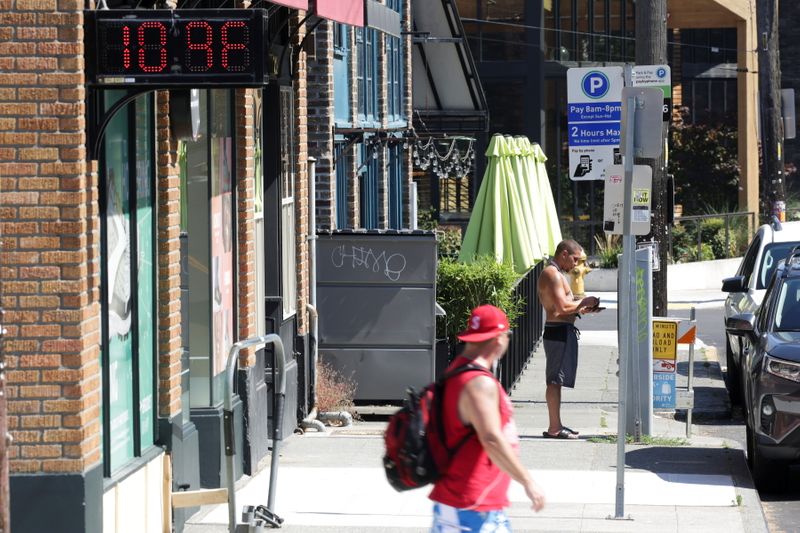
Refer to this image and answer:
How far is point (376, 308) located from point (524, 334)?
4073 millimetres

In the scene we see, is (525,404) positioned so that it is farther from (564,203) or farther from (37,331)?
(564,203)

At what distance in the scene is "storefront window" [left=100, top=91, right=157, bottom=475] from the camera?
303 inches

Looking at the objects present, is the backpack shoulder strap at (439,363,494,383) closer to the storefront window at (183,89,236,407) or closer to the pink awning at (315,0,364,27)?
the storefront window at (183,89,236,407)

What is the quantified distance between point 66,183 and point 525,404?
30.0 feet

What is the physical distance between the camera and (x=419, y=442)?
5863 millimetres

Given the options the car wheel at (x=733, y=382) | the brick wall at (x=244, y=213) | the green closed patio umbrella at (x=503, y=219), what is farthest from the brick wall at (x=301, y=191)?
the green closed patio umbrella at (x=503, y=219)

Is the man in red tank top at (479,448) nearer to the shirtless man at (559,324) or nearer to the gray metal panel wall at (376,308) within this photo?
the shirtless man at (559,324)

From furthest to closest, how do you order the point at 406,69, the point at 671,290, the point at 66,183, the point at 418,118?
the point at 671,290 < the point at 418,118 < the point at 406,69 < the point at 66,183

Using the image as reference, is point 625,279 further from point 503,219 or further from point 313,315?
point 503,219

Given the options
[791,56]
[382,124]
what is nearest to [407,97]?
[382,124]

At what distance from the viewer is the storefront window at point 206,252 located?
1000cm

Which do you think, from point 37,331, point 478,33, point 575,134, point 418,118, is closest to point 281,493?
point 37,331

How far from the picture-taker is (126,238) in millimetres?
8055

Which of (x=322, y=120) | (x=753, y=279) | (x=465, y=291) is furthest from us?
(x=753, y=279)
